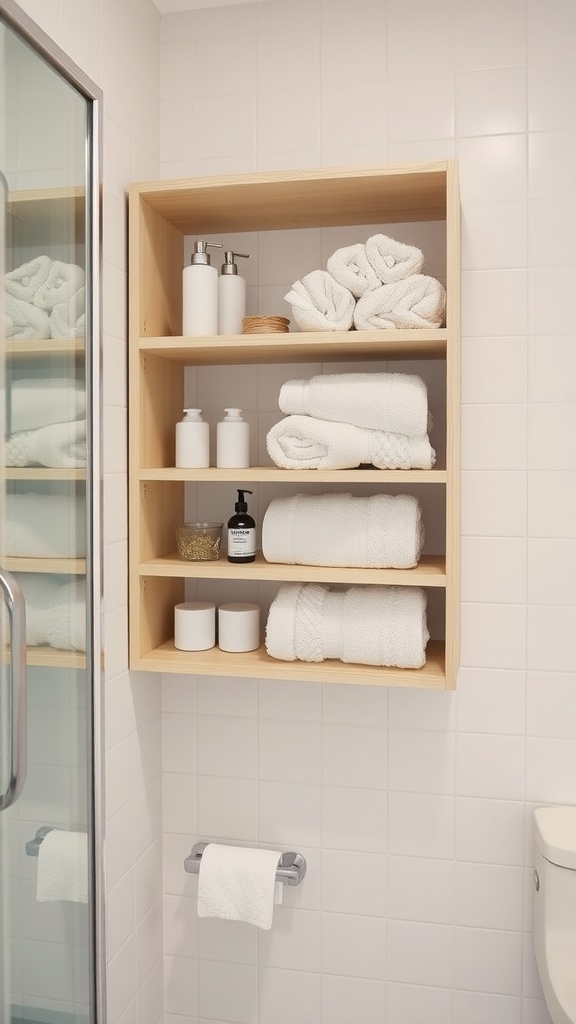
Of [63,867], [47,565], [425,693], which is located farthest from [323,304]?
[63,867]

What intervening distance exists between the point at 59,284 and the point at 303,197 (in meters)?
0.52

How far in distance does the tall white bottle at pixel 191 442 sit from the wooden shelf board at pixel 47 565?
0.32 meters

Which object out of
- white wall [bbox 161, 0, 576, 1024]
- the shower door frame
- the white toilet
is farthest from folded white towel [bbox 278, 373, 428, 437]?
the white toilet

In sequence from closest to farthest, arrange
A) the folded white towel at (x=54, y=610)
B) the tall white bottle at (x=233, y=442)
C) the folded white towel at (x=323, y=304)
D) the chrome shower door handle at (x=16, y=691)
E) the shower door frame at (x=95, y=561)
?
the chrome shower door handle at (x=16, y=691) < the folded white towel at (x=54, y=610) < the shower door frame at (x=95, y=561) < the folded white towel at (x=323, y=304) < the tall white bottle at (x=233, y=442)

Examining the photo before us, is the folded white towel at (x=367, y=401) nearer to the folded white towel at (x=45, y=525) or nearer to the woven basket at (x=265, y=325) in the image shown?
the woven basket at (x=265, y=325)

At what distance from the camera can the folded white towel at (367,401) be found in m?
1.31

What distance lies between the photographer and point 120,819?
56.6 inches

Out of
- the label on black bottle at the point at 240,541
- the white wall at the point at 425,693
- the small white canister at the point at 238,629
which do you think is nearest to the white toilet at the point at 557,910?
the white wall at the point at 425,693

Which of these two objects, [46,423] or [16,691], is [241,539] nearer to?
[46,423]

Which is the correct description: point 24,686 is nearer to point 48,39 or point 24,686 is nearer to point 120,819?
point 120,819

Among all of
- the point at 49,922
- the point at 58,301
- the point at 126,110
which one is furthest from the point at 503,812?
the point at 126,110

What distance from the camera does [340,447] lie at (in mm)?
1341

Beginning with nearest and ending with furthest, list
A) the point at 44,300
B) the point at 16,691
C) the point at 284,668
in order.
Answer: the point at 16,691, the point at 44,300, the point at 284,668

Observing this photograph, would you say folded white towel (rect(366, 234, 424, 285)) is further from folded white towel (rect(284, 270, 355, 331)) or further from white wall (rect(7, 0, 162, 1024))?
white wall (rect(7, 0, 162, 1024))
